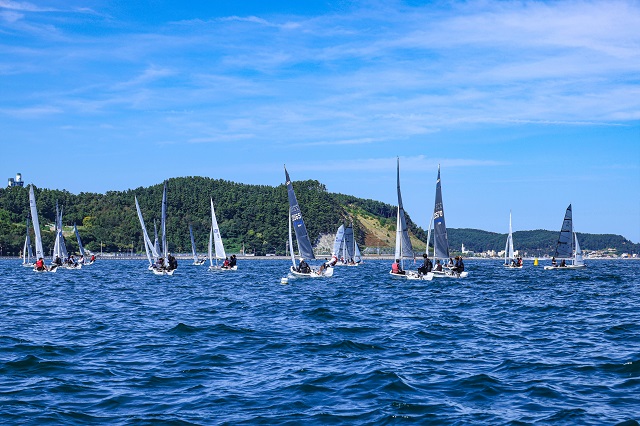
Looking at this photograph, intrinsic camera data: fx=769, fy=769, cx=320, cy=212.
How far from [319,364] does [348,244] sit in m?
96.2

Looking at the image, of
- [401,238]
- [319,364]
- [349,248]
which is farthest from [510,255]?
[319,364]

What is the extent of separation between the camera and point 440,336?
25.5m

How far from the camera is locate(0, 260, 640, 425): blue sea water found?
48.7 feet

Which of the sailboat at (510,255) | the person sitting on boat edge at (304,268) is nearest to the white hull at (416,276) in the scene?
the person sitting on boat edge at (304,268)

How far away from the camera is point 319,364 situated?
20.0 meters

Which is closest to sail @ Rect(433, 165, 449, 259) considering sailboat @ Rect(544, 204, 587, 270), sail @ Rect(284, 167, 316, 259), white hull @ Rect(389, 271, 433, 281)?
white hull @ Rect(389, 271, 433, 281)

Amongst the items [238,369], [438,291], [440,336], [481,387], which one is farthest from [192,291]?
[481,387]

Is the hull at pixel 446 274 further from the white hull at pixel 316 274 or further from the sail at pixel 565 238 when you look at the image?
the sail at pixel 565 238

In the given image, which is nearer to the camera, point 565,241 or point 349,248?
point 565,241

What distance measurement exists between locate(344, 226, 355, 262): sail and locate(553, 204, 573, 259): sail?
3035 cm

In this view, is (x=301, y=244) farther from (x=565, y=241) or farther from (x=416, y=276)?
(x=565, y=241)

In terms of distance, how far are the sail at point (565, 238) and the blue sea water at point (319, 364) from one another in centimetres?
6247

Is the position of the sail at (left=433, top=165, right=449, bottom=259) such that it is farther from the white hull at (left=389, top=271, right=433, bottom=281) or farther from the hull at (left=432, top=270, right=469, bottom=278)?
the white hull at (left=389, top=271, right=433, bottom=281)

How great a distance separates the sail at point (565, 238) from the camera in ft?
319
